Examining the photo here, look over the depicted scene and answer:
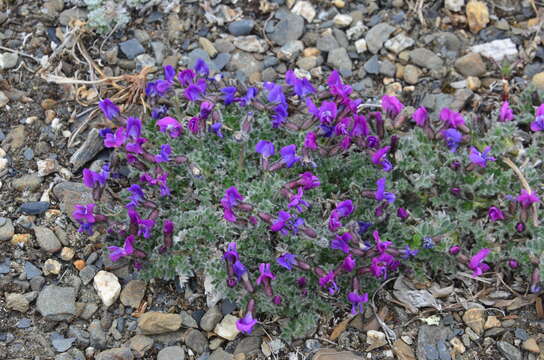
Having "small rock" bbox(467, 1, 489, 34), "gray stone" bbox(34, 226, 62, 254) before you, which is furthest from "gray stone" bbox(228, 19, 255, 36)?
"gray stone" bbox(34, 226, 62, 254)

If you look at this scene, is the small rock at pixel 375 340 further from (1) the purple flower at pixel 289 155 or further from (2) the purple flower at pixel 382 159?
(1) the purple flower at pixel 289 155

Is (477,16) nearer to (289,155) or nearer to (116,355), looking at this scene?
(289,155)

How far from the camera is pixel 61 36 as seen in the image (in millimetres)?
5363

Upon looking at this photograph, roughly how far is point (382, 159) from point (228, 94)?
1.06 metres

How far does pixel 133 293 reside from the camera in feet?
13.8

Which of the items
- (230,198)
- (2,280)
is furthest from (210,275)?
(2,280)

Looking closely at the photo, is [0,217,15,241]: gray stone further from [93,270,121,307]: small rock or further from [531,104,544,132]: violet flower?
[531,104,544,132]: violet flower

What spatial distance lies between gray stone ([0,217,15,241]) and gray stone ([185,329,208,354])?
127cm

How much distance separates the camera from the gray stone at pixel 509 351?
3969mm

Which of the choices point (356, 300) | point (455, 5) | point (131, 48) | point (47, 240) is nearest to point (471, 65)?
point (455, 5)

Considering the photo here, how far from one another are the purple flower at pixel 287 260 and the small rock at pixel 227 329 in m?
0.48

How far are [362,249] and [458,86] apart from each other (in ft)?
6.59

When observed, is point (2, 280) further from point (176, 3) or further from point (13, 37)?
point (176, 3)

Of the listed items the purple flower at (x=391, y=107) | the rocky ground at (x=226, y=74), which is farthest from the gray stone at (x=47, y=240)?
the purple flower at (x=391, y=107)
